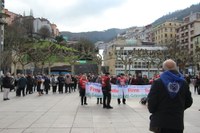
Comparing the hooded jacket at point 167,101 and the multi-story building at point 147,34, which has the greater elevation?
the multi-story building at point 147,34

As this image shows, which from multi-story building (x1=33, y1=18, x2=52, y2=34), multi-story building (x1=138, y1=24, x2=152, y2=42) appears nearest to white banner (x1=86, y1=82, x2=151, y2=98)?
multi-story building (x1=33, y1=18, x2=52, y2=34)

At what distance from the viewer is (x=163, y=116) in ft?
17.0

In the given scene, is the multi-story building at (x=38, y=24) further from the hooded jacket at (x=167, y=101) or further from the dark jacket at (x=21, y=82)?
the hooded jacket at (x=167, y=101)

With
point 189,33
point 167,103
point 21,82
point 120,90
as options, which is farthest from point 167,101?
point 189,33

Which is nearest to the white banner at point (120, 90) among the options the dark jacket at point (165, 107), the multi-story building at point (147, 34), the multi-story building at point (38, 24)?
the dark jacket at point (165, 107)

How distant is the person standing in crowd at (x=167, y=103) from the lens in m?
5.14

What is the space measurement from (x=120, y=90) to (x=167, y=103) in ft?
49.1

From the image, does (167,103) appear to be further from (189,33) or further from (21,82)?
(189,33)

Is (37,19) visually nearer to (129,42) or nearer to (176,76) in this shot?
(129,42)

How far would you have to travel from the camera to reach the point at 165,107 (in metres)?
5.20

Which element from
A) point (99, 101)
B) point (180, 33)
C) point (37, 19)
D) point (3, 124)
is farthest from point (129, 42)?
point (3, 124)

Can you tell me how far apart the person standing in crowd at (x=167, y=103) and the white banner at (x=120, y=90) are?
14.7 m

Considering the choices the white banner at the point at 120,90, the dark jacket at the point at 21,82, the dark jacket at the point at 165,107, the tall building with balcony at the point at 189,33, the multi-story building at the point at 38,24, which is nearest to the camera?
the dark jacket at the point at 165,107

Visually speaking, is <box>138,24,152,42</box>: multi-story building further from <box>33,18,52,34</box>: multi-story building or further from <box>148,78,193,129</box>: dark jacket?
<box>148,78,193,129</box>: dark jacket
